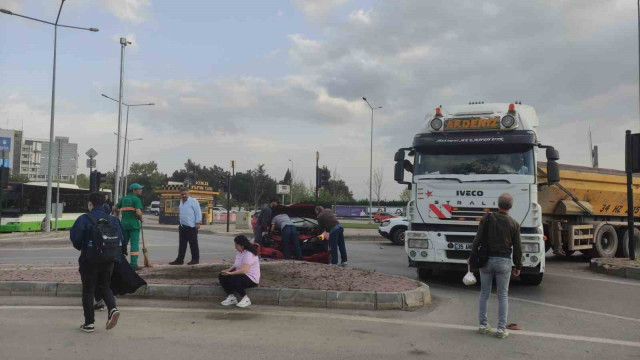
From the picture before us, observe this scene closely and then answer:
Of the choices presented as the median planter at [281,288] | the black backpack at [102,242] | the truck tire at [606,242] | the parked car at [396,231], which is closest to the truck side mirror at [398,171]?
the median planter at [281,288]

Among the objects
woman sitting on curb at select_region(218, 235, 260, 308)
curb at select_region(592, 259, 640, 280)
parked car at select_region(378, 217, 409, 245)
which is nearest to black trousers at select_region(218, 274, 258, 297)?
woman sitting on curb at select_region(218, 235, 260, 308)

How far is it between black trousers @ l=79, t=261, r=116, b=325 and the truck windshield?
19.1 feet

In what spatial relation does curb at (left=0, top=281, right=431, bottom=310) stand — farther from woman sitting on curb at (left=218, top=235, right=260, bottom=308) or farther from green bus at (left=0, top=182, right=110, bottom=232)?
green bus at (left=0, top=182, right=110, bottom=232)

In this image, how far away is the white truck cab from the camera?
28.0ft

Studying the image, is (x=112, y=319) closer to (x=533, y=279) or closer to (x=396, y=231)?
(x=533, y=279)

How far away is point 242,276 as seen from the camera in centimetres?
698

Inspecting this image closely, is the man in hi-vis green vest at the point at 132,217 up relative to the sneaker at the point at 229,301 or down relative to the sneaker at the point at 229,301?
up

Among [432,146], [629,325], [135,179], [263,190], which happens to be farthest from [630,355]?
[135,179]

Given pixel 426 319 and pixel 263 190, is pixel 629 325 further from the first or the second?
pixel 263 190

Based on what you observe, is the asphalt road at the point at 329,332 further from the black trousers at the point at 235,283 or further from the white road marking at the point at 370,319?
the black trousers at the point at 235,283

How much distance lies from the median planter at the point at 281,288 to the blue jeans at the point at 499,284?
141cm

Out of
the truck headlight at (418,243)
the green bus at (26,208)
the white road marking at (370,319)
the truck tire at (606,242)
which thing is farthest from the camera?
the green bus at (26,208)

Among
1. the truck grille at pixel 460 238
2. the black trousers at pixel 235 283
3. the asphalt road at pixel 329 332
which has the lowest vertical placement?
the asphalt road at pixel 329 332

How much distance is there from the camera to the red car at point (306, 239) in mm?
11359
